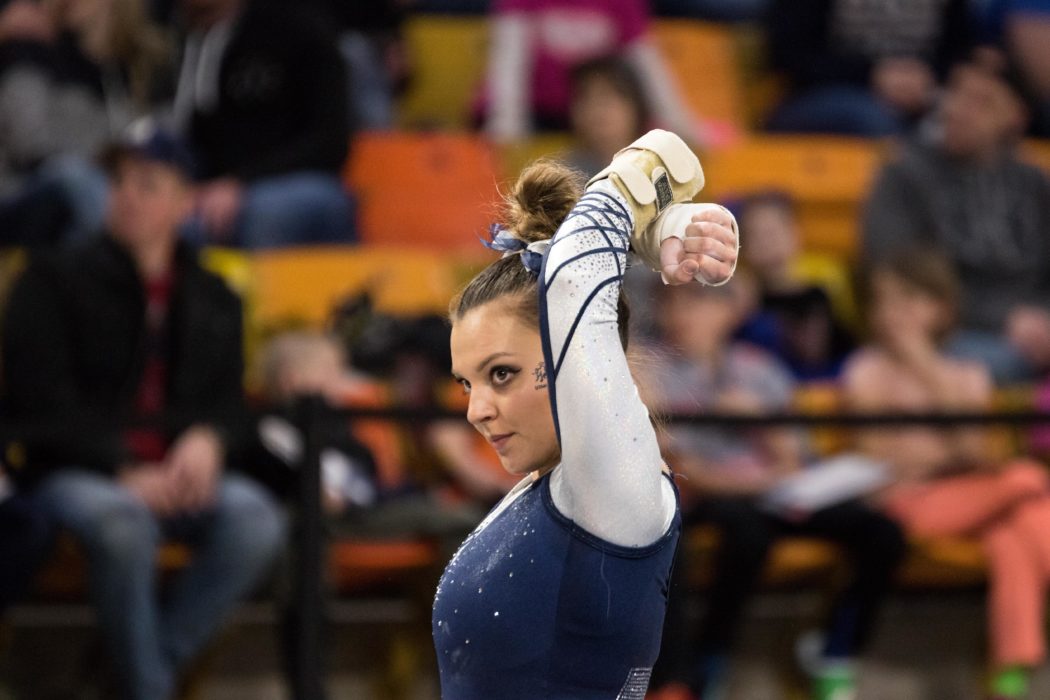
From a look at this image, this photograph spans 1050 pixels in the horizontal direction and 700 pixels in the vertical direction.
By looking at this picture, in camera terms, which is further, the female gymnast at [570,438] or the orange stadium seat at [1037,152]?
the orange stadium seat at [1037,152]

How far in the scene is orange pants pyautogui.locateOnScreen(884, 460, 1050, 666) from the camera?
4.91 meters

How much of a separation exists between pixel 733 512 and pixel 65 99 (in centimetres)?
277

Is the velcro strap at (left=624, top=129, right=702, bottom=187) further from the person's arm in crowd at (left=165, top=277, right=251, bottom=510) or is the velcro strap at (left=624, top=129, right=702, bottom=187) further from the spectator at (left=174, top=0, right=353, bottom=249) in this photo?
the spectator at (left=174, top=0, right=353, bottom=249)

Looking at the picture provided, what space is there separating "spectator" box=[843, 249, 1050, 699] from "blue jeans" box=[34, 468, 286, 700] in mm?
1968

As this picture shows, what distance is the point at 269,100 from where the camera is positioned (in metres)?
6.07

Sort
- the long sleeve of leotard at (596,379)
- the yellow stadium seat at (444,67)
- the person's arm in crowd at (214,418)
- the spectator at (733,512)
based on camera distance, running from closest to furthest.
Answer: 1. the long sleeve of leotard at (596,379)
2. the person's arm in crowd at (214,418)
3. the spectator at (733,512)
4. the yellow stadium seat at (444,67)

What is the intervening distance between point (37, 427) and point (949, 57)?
4.62 m

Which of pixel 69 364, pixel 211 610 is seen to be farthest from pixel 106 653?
pixel 69 364

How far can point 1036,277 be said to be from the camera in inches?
250

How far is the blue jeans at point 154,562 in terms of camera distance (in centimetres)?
425

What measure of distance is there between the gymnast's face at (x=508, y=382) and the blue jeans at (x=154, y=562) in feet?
8.14

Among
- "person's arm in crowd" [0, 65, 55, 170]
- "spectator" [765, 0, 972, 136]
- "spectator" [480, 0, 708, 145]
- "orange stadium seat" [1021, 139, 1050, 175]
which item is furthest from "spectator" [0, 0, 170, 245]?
"orange stadium seat" [1021, 139, 1050, 175]

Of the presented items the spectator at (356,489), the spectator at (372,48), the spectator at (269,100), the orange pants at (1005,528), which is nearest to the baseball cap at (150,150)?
the spectator at (356,489)

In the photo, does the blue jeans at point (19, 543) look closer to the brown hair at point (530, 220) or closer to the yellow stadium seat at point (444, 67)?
the brown hair at point (530, 220)
